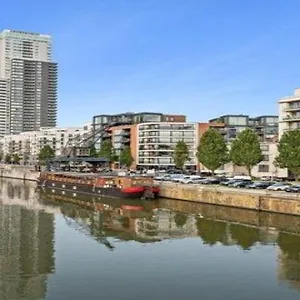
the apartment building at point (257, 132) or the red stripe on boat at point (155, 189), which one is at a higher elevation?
the apartment building at point (257, 132)

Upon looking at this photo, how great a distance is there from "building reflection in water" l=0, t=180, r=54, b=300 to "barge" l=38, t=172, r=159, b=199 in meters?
16.4

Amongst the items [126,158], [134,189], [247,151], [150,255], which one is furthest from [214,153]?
[150,255]

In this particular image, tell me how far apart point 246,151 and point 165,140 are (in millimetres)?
46719

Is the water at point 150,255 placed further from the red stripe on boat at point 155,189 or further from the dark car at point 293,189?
the red stripe on boat at point 155,189

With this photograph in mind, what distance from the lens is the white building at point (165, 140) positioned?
386 feet

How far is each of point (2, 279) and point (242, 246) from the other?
50.9ft

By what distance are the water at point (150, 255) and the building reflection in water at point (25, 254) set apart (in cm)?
4

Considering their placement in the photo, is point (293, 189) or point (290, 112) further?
point (290, 112)

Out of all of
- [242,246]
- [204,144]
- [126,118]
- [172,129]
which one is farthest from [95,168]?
[242,246]

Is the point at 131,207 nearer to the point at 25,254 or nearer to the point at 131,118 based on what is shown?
the point at 25,254

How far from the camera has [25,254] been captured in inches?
1152

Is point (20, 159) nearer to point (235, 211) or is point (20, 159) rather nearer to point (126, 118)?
point (126, 118)

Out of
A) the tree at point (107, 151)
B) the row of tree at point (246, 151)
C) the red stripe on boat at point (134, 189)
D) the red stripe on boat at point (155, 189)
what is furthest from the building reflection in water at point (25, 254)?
the tree at point (107, 151)

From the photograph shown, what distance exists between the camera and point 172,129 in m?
119
